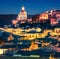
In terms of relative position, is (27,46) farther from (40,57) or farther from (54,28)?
(54,28)

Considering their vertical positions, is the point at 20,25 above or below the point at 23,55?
above

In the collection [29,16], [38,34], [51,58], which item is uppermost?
[29,16]

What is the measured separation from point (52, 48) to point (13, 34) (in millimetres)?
831

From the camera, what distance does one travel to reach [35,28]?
4941 millimetres

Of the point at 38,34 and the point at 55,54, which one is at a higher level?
the point at 38,34

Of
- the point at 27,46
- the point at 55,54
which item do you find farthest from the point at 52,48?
the point at 27,46

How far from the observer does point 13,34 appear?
502cm

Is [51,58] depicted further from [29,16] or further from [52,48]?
[29,16]

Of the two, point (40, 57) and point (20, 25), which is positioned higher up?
point (20, 25)

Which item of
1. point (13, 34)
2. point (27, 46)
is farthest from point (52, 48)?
point (13, 34)

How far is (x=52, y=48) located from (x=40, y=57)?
292mm

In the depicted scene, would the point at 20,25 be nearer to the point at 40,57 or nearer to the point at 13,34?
the point at 13,34

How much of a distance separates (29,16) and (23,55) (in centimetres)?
79

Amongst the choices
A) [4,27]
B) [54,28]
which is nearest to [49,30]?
[54,28]
